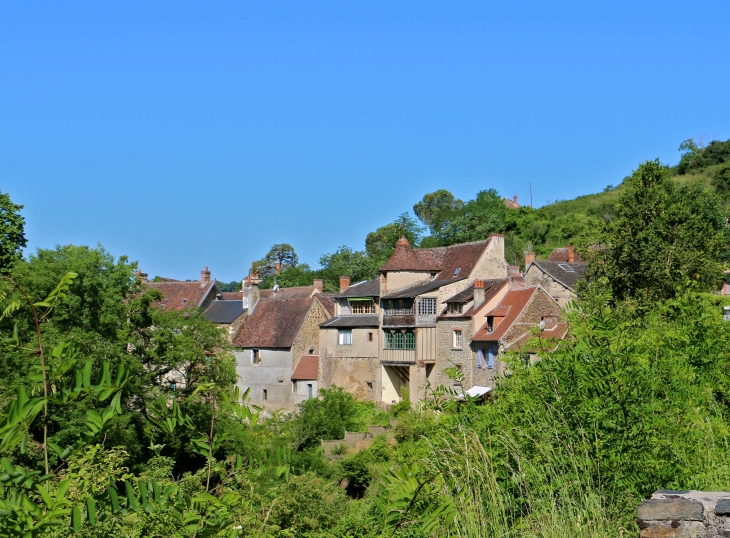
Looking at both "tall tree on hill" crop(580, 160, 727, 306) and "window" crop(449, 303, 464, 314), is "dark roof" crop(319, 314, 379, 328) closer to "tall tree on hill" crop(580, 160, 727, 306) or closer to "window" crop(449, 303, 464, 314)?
"window" crop(449, 303, 464, 314)

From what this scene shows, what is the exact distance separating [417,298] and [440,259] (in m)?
5.08

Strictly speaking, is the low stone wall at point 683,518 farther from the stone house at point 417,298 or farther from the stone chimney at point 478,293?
the stone house at point 417,298

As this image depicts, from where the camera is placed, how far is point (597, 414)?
6.93 m

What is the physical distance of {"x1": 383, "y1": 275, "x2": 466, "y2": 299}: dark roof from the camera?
43.9 metres

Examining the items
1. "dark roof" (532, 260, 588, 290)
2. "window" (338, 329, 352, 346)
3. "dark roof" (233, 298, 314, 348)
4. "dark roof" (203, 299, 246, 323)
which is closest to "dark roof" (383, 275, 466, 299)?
"window" (338, 329, 352, 346)

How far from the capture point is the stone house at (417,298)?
43750 mm

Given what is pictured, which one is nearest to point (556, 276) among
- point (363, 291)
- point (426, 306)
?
point (426, 306)

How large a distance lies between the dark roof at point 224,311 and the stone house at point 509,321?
20.3 m

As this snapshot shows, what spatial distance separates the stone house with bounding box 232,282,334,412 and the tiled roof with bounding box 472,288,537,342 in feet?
45.7

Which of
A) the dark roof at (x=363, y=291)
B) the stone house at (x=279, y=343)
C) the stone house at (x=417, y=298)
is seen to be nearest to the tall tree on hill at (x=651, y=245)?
the stone house at (x=417, y=298)

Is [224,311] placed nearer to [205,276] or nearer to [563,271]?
[205,276]

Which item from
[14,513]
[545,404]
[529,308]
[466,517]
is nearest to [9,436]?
[14,513]

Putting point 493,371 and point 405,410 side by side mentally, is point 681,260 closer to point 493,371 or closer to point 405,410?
point 493,371

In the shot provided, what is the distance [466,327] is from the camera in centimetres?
4088
